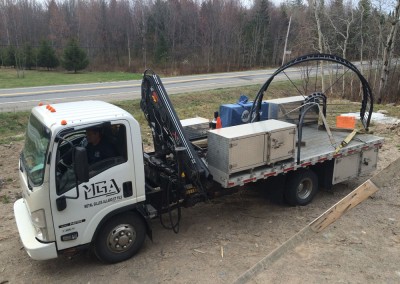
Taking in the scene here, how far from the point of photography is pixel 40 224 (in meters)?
4.50

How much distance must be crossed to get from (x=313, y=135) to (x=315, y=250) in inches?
Answer: 136

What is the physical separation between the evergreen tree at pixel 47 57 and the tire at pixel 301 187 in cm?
3603

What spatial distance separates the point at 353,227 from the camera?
6.26 meters

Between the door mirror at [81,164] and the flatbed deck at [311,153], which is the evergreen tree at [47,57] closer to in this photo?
the flatbed deck at [311,153]

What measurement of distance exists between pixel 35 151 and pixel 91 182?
0.88 metres

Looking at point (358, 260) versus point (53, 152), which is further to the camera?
point (358, 260)

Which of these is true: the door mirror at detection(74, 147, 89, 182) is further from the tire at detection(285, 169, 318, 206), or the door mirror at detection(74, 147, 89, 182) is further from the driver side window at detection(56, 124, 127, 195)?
the tire at detection(285, 169, 318, 206)

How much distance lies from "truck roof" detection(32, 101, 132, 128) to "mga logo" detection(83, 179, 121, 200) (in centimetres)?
82

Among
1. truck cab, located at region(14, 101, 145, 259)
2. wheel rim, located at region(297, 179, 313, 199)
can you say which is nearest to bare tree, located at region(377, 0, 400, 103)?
wheel rim, located at region(297, 179, 313, 199)

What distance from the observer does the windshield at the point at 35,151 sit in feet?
14.7

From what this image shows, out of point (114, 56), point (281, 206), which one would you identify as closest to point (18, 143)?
point (281, 206)

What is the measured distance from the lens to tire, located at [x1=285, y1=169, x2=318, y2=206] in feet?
22.3

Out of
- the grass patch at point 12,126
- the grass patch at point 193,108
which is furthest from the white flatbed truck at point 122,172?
the grass patch at point 12,126

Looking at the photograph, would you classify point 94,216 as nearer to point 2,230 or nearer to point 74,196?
point 74,196
